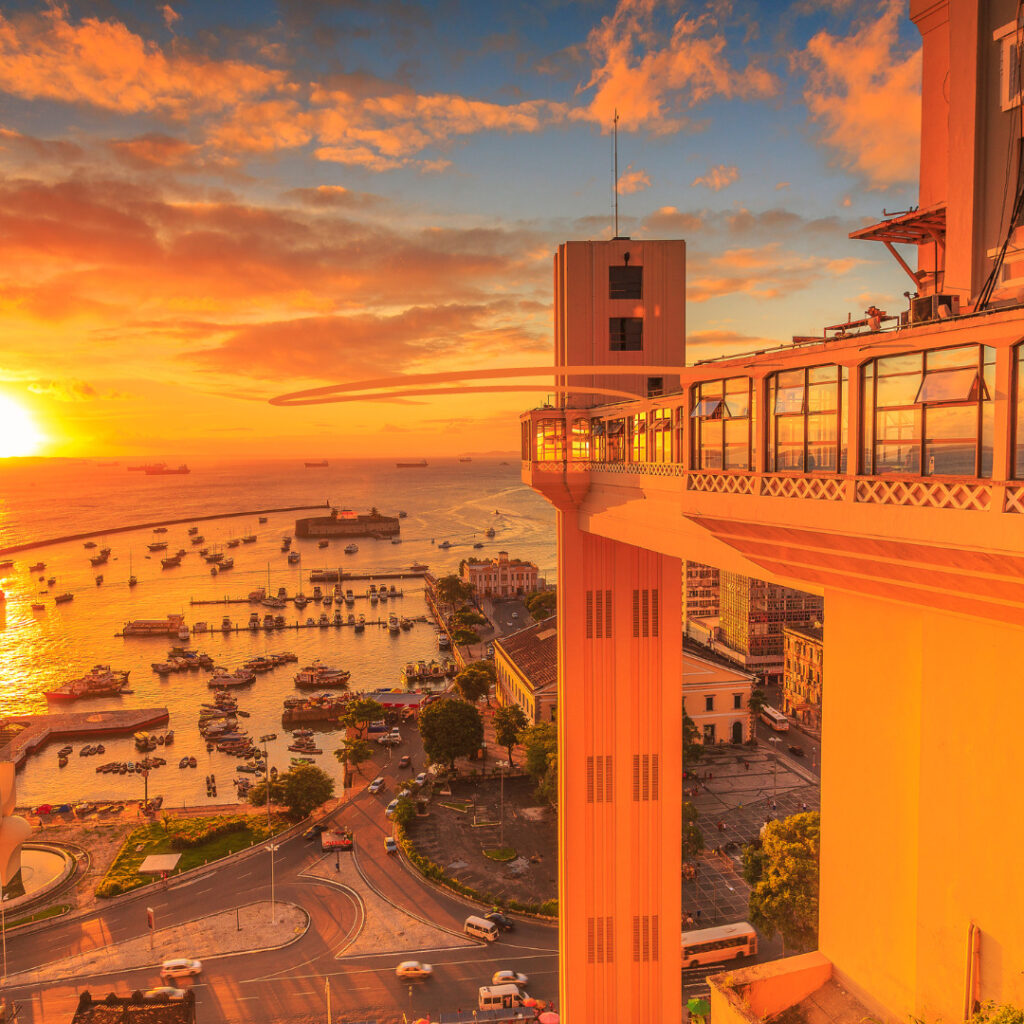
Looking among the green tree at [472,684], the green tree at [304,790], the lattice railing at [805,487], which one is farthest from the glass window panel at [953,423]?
the green tree at [472,684]

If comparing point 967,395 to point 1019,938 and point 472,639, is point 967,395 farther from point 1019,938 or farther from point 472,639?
point 472,639

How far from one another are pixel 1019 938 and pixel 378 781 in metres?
31.9

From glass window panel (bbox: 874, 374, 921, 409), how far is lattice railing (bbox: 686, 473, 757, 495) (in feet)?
4.11

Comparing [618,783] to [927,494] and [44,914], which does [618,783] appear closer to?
[927,494]

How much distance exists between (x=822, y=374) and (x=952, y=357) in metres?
1.10

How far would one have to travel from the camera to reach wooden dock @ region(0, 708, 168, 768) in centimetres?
4172

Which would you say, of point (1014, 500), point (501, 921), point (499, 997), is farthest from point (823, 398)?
point (501, 921)

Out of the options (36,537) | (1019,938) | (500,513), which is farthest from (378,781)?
(500,513)

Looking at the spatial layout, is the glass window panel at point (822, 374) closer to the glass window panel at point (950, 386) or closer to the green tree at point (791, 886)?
the glass window panel at point (950, 386)

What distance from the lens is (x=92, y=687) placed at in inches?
2057

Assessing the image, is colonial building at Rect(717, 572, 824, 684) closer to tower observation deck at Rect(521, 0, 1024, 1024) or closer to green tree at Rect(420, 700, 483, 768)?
green tree at Rect(420, 700, 483, 768)

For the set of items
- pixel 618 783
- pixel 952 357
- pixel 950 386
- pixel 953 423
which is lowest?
pixel 618 783

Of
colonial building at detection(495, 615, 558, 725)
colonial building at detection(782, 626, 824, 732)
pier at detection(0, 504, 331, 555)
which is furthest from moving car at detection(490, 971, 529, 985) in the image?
pier at detection(0, 504, 331, 555)

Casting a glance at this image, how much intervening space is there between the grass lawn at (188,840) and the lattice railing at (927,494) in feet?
93.2
